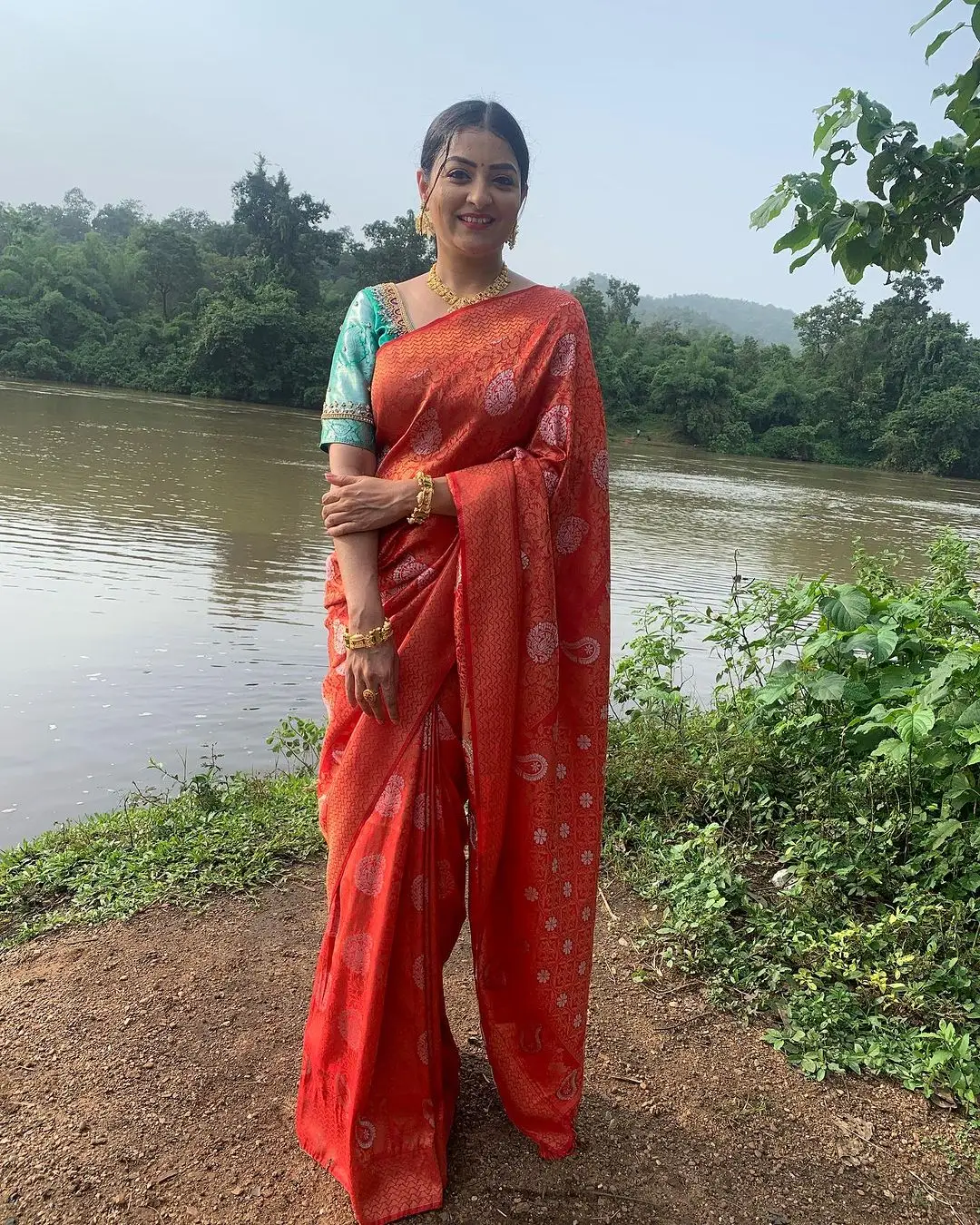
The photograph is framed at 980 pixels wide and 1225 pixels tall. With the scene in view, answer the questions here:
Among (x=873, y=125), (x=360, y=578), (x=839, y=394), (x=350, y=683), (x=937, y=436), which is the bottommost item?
(x=350, y=683)

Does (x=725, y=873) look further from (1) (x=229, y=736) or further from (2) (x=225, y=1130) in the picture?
(1) (x=229, y=736)

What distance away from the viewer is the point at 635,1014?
90.4 inches

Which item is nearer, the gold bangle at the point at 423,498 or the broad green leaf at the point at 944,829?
the gold bangle at the point at 423,498

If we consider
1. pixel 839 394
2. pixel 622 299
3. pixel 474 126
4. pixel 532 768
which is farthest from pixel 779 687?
pixel 622 299

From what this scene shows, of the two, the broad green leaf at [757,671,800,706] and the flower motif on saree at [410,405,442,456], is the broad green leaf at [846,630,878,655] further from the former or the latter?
the flower motif on saree at [410,405,442,456]

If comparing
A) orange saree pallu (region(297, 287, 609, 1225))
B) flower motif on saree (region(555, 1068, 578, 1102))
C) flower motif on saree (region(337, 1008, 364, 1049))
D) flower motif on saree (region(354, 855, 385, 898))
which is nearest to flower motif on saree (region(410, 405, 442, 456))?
orange saree pallu (region(297, 287, 609, 1225))

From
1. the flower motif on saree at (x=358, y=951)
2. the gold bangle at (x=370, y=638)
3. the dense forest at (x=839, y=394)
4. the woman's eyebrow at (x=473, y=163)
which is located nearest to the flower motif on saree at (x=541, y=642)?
the gold bangle at (x=370, y=638)

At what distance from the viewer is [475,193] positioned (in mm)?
1644

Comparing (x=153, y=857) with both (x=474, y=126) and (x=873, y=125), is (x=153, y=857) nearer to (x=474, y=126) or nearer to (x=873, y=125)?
(x=474, y=126)

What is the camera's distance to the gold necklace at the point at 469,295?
1.71m

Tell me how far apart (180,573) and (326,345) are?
29.3 metres

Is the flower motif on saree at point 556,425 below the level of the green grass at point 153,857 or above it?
above

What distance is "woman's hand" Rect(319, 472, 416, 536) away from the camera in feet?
5.30

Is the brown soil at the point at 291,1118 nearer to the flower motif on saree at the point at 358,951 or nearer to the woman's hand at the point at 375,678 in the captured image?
the flower motif on saree at the point at 358,951
